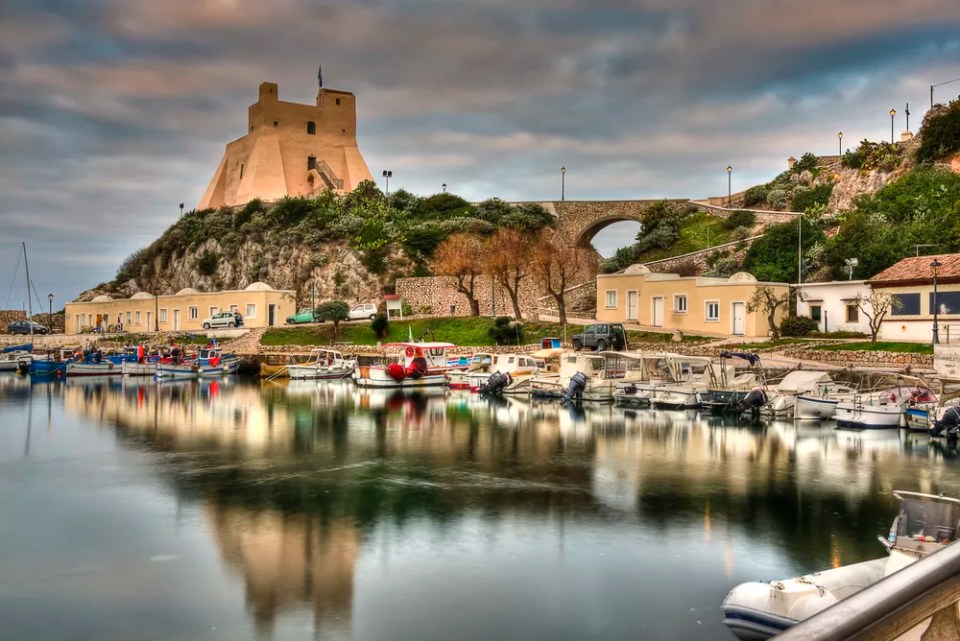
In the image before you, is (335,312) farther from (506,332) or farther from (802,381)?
(802,381)

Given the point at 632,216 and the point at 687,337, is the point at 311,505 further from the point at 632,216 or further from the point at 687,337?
the point at 632,216

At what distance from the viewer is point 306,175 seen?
242 feet

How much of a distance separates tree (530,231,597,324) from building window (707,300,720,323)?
7961 millimetres

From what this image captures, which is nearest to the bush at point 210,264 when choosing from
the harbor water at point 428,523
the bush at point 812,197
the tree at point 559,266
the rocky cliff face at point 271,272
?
the rocky cliff face at point 271,272

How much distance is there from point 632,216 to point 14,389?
46.7 metres

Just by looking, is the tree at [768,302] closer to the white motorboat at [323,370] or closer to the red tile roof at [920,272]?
the red tile roof at [920,272]

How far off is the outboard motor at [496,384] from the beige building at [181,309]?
25816mm

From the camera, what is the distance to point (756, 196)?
6562 centimetres

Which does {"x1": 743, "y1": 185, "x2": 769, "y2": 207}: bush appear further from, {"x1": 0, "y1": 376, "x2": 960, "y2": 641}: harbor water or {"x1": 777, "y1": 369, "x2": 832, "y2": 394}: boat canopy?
{"x1": 0, "y1": 376, "x2": 960, "y2": 641}: harbor water

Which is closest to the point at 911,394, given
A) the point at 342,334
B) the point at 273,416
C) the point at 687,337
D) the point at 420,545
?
the point at 687,337

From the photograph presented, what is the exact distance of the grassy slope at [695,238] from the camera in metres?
58.6

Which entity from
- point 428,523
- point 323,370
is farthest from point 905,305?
point 323,370

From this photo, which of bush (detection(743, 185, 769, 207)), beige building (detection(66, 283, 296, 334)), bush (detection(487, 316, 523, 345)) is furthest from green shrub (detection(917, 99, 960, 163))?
beige building (detection(66, 283, 296, 334))

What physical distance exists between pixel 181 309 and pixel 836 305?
45247mm
